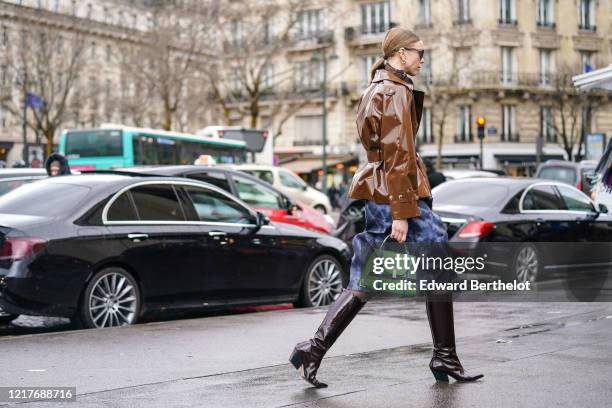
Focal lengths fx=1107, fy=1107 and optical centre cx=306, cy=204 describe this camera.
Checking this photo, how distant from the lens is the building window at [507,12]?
A: 208ft

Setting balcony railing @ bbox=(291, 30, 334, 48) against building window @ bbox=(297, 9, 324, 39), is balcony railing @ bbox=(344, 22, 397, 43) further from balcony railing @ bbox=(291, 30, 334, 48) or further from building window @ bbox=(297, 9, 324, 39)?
building window @ bbox=(297, 9, 324, 39)

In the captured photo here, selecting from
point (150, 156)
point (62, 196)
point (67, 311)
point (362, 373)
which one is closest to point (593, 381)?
point (362, 373)

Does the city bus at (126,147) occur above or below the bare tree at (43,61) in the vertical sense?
below

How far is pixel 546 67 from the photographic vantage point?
64875 mm

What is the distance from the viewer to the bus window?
32750 mm

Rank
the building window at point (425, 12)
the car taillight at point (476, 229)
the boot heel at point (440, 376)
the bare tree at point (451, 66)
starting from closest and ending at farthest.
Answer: the boot heel at point (440, 376) → the car taillight at point (476, 229) → the bare tree at point (451, 66) → the building window at point (425, 12)

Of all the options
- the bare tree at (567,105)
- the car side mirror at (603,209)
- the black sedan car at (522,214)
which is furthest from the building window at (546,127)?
the car side mirror at (603,209)

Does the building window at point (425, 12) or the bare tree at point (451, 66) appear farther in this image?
the building window at point (425, 12)

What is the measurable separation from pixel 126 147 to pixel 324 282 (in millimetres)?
21486

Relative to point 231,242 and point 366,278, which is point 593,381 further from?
point 231,242

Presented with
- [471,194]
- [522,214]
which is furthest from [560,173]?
[522,214]

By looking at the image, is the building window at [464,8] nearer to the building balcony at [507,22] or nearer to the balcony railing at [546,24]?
the building balcony at [507,22]

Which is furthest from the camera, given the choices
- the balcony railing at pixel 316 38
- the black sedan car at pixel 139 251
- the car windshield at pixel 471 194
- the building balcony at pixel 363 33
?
the building balcony at pixel 363 33

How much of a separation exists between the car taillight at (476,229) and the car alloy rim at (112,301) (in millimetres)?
4970
